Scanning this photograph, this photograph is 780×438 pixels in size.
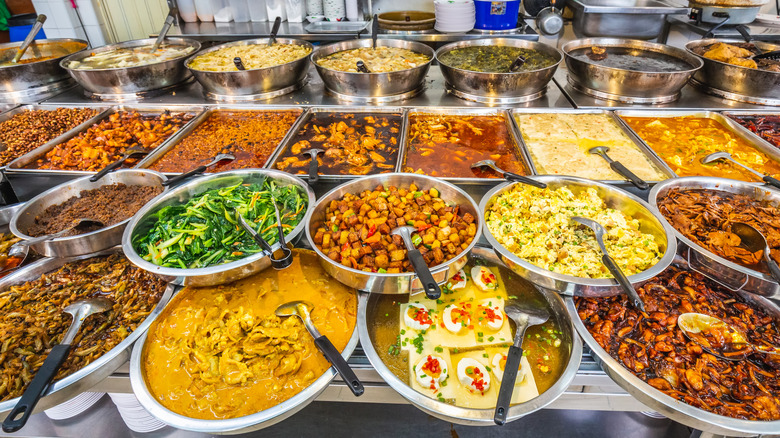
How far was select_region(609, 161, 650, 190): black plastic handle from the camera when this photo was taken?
93.9 inches

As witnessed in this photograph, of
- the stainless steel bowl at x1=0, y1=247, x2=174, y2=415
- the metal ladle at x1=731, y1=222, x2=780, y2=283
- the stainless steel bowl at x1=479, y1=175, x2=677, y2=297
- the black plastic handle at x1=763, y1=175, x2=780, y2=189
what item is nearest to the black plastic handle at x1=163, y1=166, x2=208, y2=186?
the stainless steel bowl at x1=0, y1=247, x2=174, y2=415

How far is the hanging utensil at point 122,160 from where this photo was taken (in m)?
2.47

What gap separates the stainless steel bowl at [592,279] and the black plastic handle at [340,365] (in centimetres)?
83

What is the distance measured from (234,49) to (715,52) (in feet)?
15.1

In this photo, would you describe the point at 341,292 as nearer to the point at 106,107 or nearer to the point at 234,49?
the point at 106,107

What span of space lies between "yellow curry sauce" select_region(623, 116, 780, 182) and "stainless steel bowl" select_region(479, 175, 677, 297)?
30.6 inches

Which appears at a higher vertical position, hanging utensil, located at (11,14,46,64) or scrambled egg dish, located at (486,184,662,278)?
hanging utensil, located at (11,14,46,64)

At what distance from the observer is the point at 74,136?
3203 millimetres

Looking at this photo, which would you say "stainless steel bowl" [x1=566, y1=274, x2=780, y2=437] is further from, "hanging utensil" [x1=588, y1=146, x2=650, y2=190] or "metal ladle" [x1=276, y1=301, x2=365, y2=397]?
"hanging utensil" [x1=588, y1=146, x2=650, y2=190]

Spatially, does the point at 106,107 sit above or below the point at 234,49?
below

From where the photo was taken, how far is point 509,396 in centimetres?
138

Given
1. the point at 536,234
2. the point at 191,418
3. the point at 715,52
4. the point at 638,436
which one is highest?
the point at 715,52

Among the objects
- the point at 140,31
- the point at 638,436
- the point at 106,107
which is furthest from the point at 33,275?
the point at 140,31

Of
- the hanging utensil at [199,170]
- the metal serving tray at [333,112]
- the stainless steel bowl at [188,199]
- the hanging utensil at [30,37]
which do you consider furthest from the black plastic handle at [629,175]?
the hanging utensil at [30,37]
